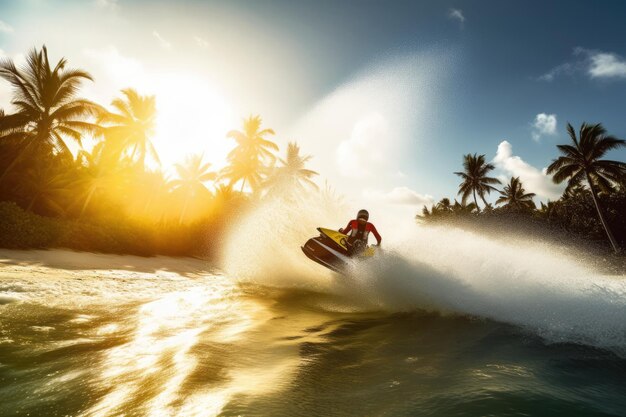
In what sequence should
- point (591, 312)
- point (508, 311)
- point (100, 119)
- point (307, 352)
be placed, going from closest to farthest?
point (307, 352) < point (591, 312) < point (508, 311) < point (100, 119)

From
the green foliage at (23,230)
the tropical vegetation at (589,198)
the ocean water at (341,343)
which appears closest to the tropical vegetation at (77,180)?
the green foliage at (23,230)

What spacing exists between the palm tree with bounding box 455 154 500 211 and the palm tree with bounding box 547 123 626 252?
12058 mm

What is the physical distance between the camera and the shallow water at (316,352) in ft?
9.24

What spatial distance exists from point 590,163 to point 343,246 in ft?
123

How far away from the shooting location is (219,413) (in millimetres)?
2514

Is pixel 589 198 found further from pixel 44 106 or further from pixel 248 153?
pixel 44 106

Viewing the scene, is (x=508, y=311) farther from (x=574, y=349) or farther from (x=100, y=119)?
(x=100, y=119)

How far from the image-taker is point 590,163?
33.4 metres

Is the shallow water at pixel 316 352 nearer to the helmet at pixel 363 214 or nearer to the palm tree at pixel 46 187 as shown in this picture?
the helmet at pixel 363 214

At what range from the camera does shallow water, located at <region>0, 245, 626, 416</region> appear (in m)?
2.82

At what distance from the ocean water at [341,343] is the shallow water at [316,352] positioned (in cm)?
2

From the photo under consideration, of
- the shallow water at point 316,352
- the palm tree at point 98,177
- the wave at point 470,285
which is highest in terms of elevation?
the palm tree at point 98,177

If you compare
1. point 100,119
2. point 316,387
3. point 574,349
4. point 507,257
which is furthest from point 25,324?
point 100,119

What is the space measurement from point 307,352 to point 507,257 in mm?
6352
